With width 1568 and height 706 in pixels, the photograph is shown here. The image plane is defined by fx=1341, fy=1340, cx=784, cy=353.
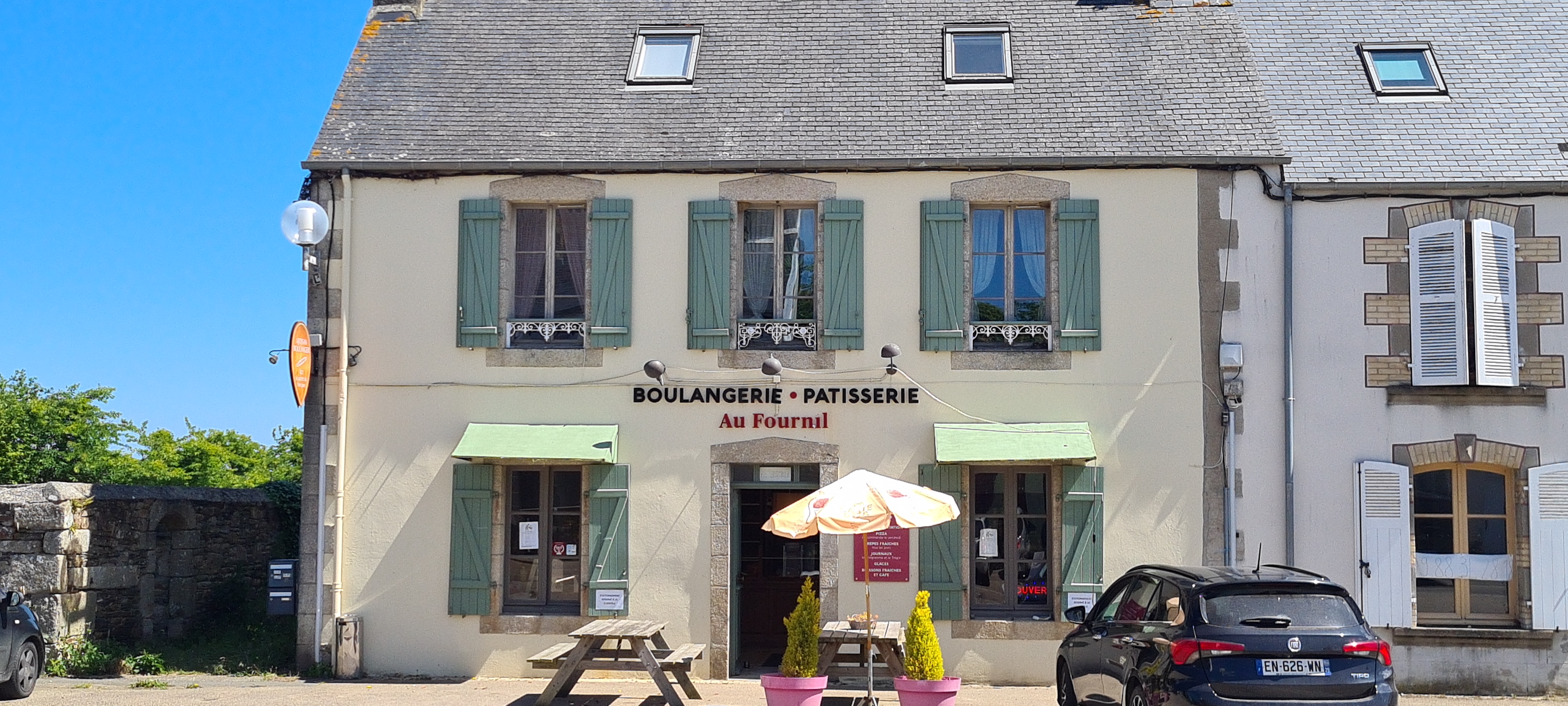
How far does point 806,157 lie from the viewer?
1216 cm

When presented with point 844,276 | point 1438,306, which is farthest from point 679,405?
point 1438,306

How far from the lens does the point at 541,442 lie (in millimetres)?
11852

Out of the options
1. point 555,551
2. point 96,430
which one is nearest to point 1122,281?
point 555,551

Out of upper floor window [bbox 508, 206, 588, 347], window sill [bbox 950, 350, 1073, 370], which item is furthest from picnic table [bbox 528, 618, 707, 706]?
window sill [bbox 950, 350, 1073, 370]

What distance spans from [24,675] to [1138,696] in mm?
8581

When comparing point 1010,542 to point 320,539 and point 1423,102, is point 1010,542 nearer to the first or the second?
point 1423,102

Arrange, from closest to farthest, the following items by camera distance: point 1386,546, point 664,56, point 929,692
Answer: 1. point 929,692
2. point 1386,546
3. point 664,56

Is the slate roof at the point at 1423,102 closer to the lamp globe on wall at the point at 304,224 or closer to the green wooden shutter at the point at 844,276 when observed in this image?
the green wooden shutter at the point at 844,276

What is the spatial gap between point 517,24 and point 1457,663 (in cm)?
1083

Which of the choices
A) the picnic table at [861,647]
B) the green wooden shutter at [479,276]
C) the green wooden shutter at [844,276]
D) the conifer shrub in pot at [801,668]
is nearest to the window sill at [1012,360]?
the green wooden shutter at [844,276]

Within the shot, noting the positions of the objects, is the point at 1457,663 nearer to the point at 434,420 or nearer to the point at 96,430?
the point at 434,420

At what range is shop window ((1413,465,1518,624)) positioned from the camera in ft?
38.0

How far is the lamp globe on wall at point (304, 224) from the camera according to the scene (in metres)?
11.8

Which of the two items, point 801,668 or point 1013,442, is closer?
point 801,668
